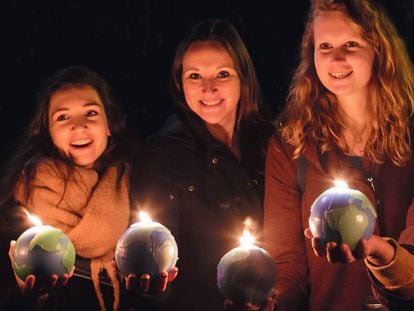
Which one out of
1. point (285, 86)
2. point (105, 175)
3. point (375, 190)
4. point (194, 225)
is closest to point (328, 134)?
point (375, 190)

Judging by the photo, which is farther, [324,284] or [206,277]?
[206,277]

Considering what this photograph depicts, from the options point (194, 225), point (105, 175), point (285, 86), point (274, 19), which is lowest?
point (194, 225)

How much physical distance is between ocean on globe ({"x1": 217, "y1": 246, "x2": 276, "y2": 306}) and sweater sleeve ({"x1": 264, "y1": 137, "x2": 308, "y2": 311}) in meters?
0.57

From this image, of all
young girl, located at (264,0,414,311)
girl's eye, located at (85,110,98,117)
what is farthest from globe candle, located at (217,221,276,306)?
girl's eye, located at (85,110,98,117)

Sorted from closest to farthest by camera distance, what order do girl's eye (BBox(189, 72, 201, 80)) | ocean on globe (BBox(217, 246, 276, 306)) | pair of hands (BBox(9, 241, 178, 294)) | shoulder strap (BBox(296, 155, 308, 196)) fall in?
ocean on globe (BBox(217, 246, 276, 306)), pair of hands (BBox(9, 241, 178, 294)), shoulder strap (BBox(296, 155, 308, 196)), girl's eye (BBox(189, 72, 201, 80))

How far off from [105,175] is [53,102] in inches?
26.5

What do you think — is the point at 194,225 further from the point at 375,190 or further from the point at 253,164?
the point at 375,190

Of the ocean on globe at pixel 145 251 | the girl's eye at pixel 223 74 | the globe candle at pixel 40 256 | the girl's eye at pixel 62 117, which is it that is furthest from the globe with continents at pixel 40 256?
the girl's eye at pixel 223 74

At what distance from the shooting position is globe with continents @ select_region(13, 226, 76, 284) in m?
3.48

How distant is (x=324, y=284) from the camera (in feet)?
12.5

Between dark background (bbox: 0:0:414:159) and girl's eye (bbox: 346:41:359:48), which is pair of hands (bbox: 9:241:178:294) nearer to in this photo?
girl's eye (bbox: 346:41:359:48)

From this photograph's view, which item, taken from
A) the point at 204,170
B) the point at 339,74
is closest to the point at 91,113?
the point at 204,170

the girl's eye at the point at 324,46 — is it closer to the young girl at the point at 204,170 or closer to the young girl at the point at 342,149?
the young girl at the point at 342,149

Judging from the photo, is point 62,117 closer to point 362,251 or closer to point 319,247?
point 319,247
